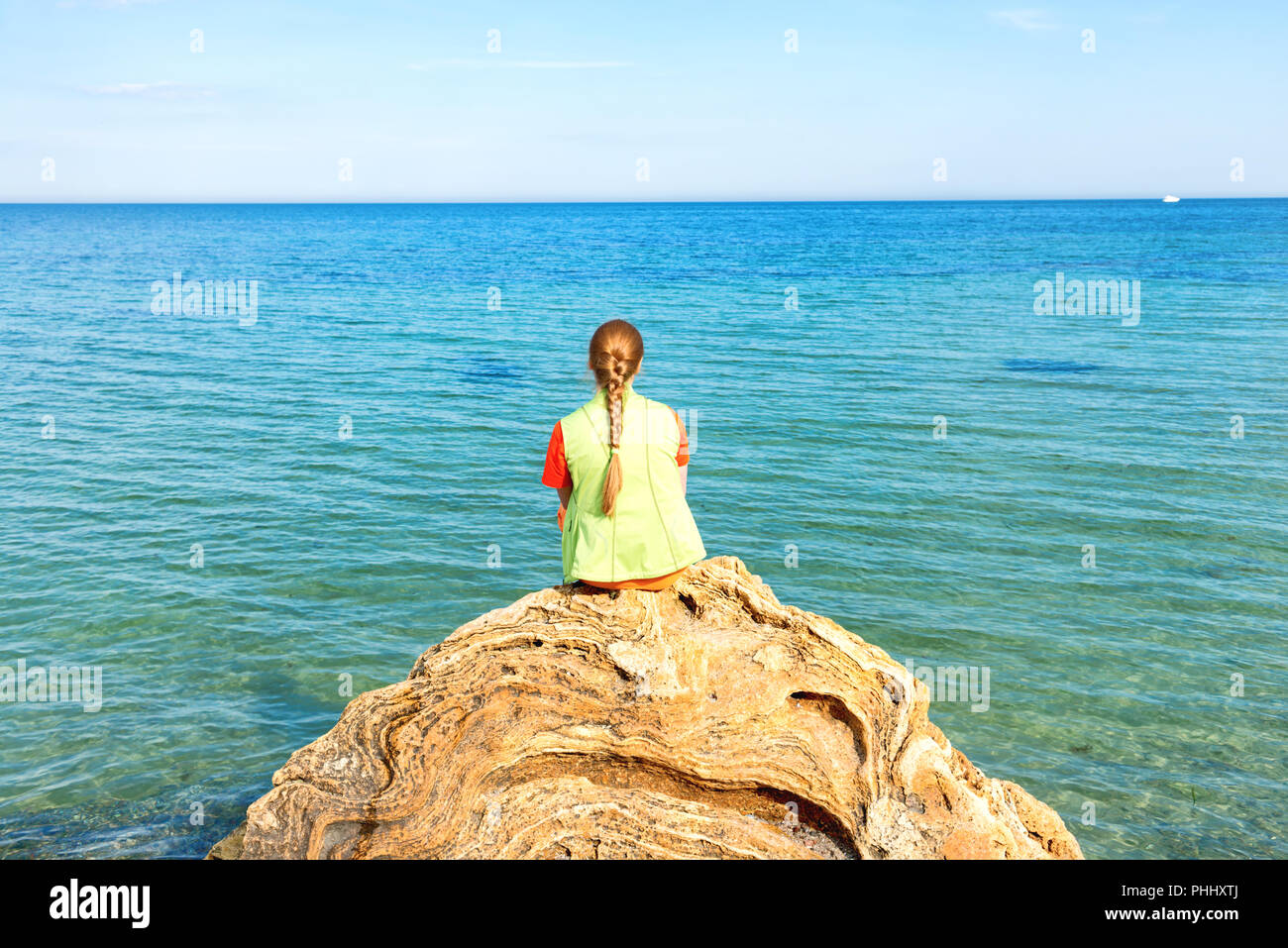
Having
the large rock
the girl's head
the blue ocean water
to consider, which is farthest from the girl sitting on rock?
the blue ocean water

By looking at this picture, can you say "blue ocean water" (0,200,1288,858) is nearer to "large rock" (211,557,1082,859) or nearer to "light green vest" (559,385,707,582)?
"large rock" (211,557,1082,859)

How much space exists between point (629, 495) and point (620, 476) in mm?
165

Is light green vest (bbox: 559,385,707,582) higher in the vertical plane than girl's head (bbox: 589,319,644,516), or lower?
lower

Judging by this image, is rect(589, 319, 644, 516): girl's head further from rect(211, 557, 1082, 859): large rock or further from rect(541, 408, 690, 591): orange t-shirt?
rect(211, 557, 1082, 859): large rock

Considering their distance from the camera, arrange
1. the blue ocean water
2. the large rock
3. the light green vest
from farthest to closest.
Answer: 1. the blue ocean water
2. the light green vest
3. the large rock

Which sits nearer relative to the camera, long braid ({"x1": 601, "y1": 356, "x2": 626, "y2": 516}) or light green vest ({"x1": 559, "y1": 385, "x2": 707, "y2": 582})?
long braid ({"x1": 601, "y1": 356, "x2": 626, "y2": 516})

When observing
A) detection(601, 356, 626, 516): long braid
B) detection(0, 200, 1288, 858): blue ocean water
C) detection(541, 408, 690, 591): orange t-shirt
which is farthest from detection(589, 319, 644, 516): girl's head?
detection(0, 200, 1288, 858): blue ocean water

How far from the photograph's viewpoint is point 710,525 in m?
18.1

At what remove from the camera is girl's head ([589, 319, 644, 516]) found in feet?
19.8

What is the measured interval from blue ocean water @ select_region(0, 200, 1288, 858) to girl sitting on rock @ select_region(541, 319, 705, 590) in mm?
5854

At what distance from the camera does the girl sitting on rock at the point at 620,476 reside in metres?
6.14

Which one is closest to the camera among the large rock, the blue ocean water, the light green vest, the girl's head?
the large rock
